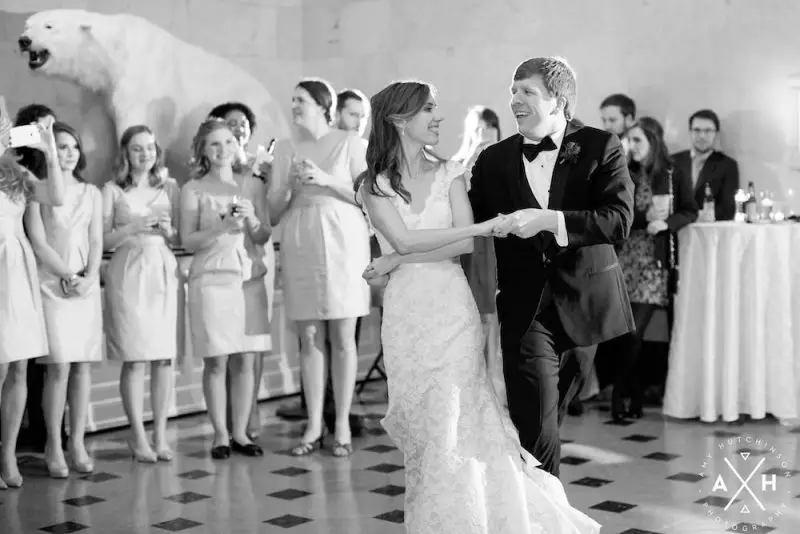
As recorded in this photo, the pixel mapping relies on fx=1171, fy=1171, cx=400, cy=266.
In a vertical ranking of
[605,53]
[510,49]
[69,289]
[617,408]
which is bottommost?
[617,408]

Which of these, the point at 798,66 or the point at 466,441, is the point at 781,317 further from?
the point at 466,441

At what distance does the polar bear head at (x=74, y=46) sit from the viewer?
7070 millimetres

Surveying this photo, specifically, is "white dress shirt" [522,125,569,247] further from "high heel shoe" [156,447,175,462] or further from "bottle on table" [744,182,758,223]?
"bottle on table" [744,182,758,223]

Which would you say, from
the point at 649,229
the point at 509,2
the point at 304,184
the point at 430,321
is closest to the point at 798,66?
the point at 649,229

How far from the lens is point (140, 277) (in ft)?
19.2

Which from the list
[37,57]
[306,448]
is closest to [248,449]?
[306,448]

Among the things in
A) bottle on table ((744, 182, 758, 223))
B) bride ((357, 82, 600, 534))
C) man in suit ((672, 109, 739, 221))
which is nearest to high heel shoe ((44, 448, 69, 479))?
bride ((357, 82, 600, 534))

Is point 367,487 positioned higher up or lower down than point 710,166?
lower down

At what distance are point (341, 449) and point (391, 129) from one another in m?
2.51

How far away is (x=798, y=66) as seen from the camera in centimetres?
750

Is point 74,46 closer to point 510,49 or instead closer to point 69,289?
point 69,289

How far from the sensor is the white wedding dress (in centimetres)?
366

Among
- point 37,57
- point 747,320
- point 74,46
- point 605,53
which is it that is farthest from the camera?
point 605,53

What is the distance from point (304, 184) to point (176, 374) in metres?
2.11
